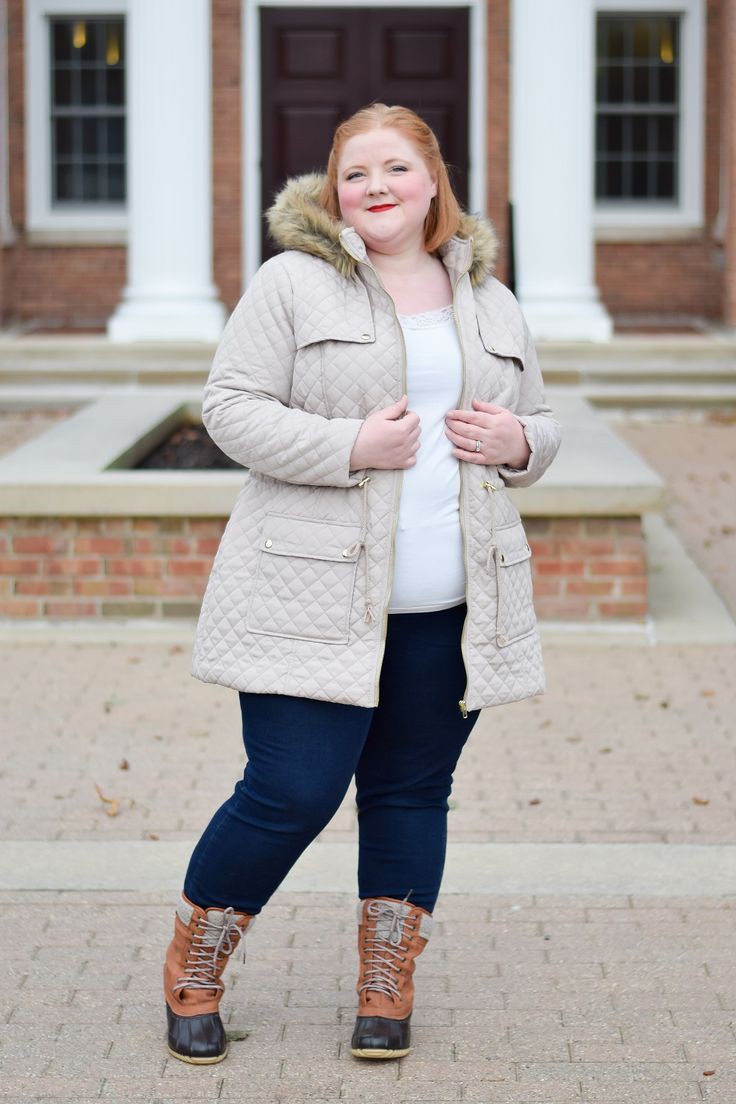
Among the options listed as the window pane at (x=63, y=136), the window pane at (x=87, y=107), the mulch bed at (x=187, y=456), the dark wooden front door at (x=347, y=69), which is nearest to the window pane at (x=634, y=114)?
the dark wooden front door at (x=347, y=69)

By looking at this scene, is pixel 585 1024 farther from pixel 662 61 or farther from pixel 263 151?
pixel 662 61

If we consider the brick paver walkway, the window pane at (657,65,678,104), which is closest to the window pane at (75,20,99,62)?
the window pane at (657,65,678,104)

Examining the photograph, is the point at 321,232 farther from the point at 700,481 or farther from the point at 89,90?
the point at 89,90

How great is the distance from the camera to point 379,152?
11.0ft

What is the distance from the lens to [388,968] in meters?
3.56

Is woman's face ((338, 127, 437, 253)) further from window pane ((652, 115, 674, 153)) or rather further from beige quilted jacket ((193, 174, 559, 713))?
window pane ((652, 115, 674, 153))

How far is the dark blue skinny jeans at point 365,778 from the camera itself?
3.31m

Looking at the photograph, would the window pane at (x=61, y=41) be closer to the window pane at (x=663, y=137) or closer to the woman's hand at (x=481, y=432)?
the window pane at (x=663, y=137)

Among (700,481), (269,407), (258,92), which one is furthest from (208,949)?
(258,92)

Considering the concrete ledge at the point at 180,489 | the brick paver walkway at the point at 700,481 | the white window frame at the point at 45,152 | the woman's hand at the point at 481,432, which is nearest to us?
the woman's hand at the point at 481,432

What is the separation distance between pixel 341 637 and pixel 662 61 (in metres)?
14.9

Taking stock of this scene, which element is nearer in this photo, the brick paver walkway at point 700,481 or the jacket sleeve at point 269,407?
the jacket sleeve at point 269,407

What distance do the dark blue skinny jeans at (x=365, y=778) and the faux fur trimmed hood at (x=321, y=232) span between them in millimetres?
672

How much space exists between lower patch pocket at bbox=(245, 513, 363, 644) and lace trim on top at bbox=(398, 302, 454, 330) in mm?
400
